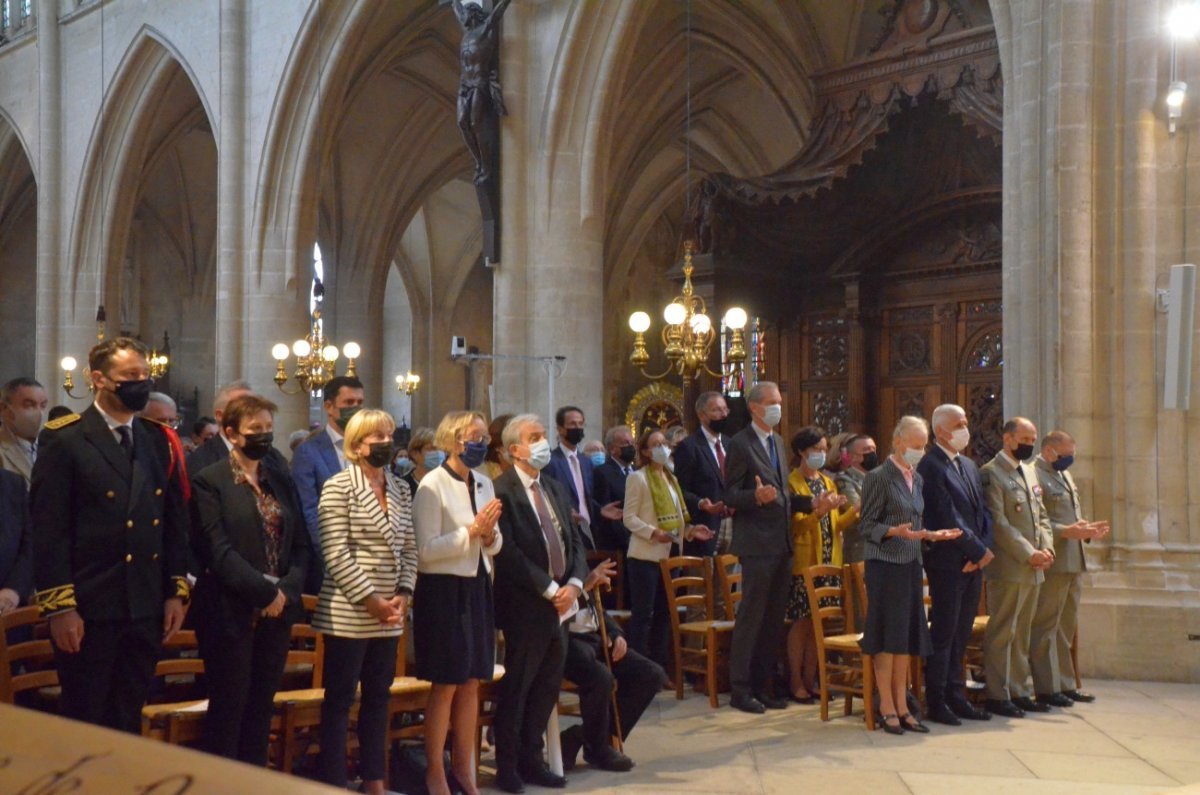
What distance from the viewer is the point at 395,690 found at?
504 cm

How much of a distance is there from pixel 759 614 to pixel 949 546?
1.05 meters

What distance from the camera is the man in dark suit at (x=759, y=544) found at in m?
6.94

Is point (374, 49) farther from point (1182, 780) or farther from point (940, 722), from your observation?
point (1182, 780)

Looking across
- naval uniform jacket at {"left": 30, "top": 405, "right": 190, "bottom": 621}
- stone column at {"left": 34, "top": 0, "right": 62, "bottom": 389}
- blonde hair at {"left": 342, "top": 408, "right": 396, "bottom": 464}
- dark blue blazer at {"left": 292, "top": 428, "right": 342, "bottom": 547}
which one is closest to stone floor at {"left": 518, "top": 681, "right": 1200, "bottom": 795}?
dark blue blazer at {"left": 292, "top": 428, "right": 342, "bottom": 547}

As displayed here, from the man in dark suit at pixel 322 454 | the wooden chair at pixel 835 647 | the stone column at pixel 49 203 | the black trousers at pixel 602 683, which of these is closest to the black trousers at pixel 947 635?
the wooden chair at pixel 835 647

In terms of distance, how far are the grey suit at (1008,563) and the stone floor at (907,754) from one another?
0.34 metres

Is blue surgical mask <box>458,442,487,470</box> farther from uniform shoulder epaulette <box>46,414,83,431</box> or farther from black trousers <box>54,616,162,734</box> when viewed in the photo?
uniform shoulder epaulette <box>46,414,83,431</box>

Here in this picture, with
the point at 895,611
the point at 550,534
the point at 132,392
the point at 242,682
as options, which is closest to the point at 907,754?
the point at 895,611

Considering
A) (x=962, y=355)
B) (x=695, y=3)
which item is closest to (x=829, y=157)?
(x=962, y=355)

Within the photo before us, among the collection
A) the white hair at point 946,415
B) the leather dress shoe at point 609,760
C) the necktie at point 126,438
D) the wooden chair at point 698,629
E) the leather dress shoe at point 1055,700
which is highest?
the white hair at point 946,415

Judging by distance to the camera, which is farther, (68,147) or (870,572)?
(68,147)

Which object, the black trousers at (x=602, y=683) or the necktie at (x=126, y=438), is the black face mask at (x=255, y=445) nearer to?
the necktie at (x=126, y=438)

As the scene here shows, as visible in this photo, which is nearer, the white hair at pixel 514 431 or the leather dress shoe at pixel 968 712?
the white hair at pixel 514 431

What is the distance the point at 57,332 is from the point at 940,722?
693 inches
